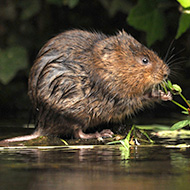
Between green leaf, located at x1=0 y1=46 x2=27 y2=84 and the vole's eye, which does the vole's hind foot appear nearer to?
the vole's eye

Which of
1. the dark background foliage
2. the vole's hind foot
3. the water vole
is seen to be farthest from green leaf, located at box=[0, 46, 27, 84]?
the vole's hind foot

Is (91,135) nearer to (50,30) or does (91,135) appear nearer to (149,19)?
(149,19)

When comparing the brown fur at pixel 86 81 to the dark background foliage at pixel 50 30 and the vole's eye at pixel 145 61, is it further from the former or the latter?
the dark background foliage at pixel 50 30

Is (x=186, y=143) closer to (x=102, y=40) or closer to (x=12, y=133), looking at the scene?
(x=102, y=40)

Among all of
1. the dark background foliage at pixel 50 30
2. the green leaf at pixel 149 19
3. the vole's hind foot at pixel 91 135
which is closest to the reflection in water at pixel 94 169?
the vole's hind foot at pixel 91 135


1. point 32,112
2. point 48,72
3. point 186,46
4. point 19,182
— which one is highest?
point 186,46

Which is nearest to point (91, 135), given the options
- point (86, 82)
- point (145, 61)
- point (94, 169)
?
point (86, 82)

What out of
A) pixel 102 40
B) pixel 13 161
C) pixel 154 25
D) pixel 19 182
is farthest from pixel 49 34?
pixel 19 182
